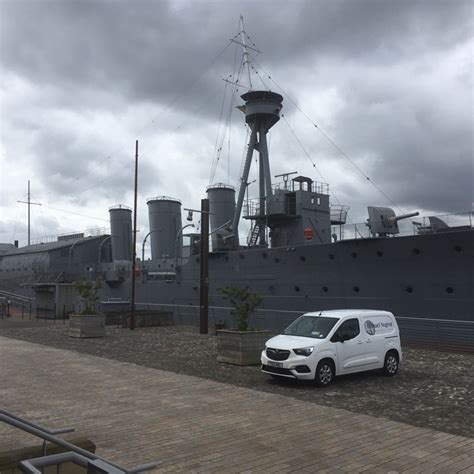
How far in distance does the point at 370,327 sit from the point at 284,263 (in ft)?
Result: 42.1

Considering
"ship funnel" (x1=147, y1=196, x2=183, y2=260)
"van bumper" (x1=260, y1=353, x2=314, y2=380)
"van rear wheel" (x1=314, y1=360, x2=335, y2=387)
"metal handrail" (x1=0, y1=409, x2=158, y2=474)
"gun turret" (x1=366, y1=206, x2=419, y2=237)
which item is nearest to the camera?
"metal handrail" (x1=0, y1=409, x2=158, y2=474)

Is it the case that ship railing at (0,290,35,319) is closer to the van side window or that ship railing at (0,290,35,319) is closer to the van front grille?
the van front grille

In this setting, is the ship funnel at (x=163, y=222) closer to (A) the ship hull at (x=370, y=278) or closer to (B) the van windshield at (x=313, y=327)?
(A) the ship hull at (x=370, y=278)

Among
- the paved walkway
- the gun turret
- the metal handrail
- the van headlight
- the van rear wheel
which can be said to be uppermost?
the gun turret

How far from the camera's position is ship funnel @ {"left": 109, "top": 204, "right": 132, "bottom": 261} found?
46.6 m

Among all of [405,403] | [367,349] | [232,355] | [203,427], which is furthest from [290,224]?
[203,427]

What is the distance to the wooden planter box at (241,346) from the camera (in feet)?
44.3

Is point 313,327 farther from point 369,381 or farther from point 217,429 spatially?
point 217,429

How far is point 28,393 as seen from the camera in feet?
31.4

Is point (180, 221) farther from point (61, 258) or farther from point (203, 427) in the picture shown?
point (203, 427)

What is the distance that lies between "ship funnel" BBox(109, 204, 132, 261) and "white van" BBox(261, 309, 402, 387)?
36.1 m

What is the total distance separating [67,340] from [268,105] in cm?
1822

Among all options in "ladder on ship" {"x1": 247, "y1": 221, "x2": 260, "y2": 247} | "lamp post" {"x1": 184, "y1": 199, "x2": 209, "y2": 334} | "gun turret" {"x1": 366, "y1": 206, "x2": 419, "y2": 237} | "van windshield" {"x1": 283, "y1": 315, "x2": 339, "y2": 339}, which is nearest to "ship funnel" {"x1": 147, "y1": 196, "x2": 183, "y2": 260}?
"ladder on ship" {"x1": 247, "y1": 221, "x2": 260, "y2": 247}

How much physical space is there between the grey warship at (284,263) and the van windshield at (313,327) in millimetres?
6312
